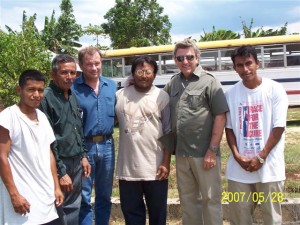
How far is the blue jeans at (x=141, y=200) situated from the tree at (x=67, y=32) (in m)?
20.2

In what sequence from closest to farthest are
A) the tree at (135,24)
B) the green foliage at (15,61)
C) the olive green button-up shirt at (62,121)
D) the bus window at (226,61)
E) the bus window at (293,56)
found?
the olive green button-up shirt at (62,121) < the bus window at (293,56) < the green foliage at (15,61) < the bus window at (226,61) < the tree at (135,24)

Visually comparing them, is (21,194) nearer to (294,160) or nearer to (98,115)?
(98,115)

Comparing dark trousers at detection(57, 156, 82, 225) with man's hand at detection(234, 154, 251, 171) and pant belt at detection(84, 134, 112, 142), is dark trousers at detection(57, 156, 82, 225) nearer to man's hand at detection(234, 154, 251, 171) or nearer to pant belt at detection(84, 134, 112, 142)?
pant belt at detection(84, 134, 112, 142)

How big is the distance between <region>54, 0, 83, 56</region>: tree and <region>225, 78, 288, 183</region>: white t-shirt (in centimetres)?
2064

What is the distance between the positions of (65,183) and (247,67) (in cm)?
165

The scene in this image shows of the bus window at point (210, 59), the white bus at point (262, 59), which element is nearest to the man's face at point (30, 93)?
the white bus at point (262, 59)

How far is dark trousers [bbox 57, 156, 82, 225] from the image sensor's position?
3.17 metres

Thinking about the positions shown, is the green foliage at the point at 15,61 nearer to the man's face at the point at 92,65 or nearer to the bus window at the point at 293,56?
the bus window at the point at 293,56

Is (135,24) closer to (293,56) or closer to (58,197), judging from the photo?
(293,56)

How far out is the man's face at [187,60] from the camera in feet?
10.9

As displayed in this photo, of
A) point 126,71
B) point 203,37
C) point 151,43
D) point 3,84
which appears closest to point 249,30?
point 203,37

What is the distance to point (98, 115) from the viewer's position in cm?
350

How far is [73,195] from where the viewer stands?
3.21 metres
